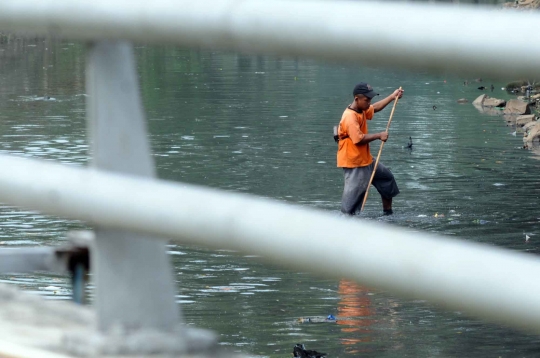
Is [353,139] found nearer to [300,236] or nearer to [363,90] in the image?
[363,90]

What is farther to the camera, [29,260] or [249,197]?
[29,260]

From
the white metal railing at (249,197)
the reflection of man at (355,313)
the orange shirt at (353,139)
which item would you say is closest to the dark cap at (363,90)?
the orange shirt at (353,139)

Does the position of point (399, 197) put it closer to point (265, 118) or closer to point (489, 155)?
point (489, 155)

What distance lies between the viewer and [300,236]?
165 cm

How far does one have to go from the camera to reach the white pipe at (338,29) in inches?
56.0

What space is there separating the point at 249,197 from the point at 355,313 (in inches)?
274

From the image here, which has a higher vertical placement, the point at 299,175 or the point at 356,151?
the point at 356,151

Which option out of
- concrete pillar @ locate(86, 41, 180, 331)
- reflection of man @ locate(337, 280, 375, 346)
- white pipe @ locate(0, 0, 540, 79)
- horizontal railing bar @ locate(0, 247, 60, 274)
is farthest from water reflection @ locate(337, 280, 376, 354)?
white pipe @ locate(0, 0, 540, 79)

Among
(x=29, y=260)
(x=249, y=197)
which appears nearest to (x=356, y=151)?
(x=29, y=260)

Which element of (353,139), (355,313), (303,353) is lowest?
(355,313)

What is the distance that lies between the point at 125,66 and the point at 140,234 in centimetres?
33

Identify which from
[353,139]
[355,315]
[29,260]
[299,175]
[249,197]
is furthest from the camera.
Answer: [299,175]

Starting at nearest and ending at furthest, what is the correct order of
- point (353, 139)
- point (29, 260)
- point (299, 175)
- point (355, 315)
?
point (29, 260), point (355, 315), point (353, 139), point (299, 175)

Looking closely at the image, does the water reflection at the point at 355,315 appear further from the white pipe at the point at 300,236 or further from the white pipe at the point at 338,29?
the white pipe at the point at 338,29
